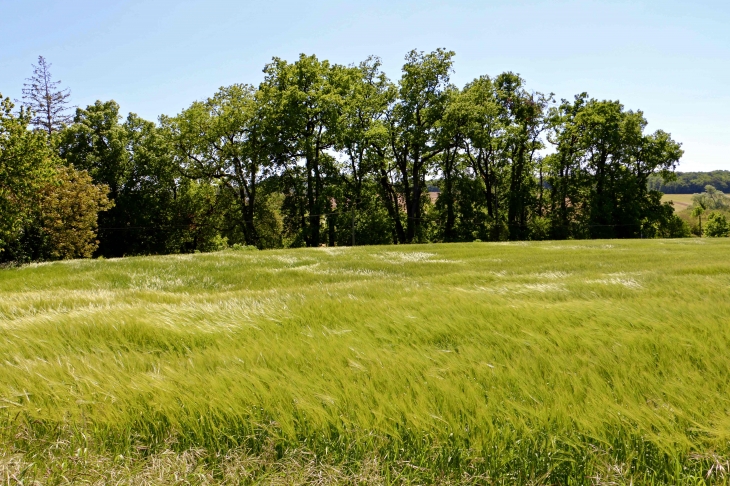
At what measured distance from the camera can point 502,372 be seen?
245cm

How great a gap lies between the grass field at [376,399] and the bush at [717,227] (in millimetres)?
98078

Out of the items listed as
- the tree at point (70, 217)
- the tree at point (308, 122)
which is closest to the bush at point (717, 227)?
the tree at point (308, 122)

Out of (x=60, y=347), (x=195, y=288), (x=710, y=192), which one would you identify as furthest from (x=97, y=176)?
(x=710, y=192)

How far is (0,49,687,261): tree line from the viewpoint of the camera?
1874 inches

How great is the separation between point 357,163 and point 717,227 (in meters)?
73.9

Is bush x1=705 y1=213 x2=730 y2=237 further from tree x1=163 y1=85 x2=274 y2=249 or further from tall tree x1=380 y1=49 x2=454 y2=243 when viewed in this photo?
tree x1=163 y1=85 x2=274 y2=249

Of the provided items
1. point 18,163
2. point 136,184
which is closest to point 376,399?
point 18,163

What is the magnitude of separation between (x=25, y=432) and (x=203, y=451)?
0.95m

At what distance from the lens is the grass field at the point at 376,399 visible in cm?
168

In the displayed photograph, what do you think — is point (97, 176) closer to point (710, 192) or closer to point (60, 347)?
point (60, 347)

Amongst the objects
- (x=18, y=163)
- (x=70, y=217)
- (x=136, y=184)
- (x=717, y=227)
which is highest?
(x=136, y=184)

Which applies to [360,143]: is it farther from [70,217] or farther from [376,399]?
[376,399]

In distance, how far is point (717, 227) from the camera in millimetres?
78688

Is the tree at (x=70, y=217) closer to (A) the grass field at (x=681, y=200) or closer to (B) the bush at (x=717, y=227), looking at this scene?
(B) the bush at (x=717, y=227)
